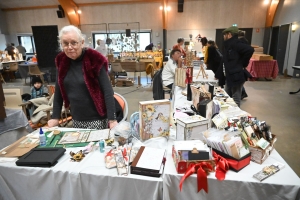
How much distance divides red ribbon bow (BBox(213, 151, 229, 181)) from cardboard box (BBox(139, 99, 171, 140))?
41 centimetres

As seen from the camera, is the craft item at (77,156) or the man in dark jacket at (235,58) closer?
the craft item at (77,156)

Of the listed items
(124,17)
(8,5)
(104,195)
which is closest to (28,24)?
(8,5)

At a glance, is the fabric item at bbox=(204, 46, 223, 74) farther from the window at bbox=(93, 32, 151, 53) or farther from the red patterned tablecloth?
the window at bbox=(93, 32, 151, 53)

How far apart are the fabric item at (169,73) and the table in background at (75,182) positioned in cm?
223

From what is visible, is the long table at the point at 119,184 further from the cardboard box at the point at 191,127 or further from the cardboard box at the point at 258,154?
the cardboard box at the point at 191,127

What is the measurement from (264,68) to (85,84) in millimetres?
6886

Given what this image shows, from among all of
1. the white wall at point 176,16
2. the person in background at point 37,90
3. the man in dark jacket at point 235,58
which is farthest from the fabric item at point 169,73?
the white wall at point 176,16

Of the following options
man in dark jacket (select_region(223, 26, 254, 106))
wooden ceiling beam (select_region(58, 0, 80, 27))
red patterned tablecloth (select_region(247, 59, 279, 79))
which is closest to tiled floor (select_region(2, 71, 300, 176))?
red patterned tablecloth (select_region(247, 59, 279, 79))

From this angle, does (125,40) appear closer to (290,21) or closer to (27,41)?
(27,41)

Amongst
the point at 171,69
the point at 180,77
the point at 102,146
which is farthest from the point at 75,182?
the point at 171,69

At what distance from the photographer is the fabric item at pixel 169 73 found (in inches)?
127

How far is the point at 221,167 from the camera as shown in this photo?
100 centimetres

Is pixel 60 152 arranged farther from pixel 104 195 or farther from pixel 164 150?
pixel 164 150

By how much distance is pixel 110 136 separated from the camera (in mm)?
1401
